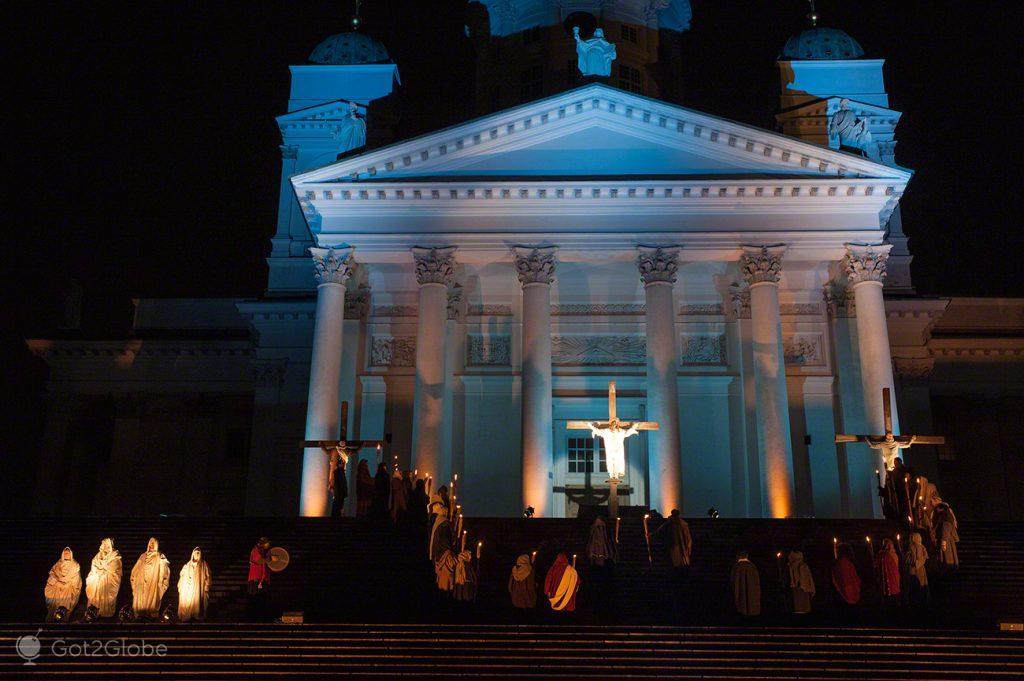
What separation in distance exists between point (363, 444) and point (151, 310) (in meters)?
19.2

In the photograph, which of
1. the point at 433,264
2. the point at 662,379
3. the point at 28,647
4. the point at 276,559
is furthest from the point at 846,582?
the point at 433,264

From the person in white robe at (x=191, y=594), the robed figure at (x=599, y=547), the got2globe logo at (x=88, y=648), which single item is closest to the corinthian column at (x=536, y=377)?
the robed figure at (x=599, y=547)

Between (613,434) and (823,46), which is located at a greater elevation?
(823,46)

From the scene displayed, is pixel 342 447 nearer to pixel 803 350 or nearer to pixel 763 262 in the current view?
pixel 763 262

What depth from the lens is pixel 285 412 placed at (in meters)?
30.1

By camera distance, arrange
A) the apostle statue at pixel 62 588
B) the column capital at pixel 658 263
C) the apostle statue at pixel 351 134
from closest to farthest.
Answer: the apostle statue at pixel 62 588, the column capital at pixel 658 263, the apostle statue at pixel 351 134

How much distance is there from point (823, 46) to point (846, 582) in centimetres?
2320

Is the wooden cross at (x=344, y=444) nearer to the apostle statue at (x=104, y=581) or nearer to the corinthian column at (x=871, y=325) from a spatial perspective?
the apostle statue at (x=104, y=581)

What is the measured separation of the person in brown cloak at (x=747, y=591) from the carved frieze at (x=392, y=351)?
15153 mm

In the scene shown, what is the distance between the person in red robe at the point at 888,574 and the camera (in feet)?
47.7

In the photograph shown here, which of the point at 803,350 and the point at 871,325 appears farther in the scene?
the point at 803,350

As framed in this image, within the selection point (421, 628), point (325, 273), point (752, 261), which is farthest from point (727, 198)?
point (421, 628)

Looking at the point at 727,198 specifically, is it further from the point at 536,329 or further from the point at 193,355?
the point at 193,355

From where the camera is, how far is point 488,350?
91.8 feet
